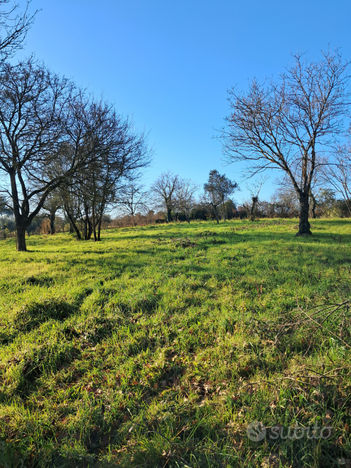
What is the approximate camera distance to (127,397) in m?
2.64

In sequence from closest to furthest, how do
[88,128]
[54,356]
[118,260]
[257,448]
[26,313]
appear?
[257,448] < [54,356] < [26,313] < [118,260] < [88,128]

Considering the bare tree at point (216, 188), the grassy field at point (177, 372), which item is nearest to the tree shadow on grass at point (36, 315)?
the grassy field at point (177, 372)

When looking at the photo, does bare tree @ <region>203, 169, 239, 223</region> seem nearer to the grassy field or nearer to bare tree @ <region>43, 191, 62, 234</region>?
bare tree @ <region>43, 191, 62, 234</region>

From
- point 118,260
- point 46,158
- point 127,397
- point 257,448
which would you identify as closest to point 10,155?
point 46,158

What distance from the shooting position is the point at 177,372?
3004 millimetres

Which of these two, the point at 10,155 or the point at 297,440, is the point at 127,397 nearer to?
the point at 297,440

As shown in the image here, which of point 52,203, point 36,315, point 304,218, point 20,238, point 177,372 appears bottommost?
point 177,372

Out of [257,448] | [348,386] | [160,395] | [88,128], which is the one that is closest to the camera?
[257,448]

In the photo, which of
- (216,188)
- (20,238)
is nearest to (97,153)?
(20,238)

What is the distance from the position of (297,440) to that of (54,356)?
3.23 meters

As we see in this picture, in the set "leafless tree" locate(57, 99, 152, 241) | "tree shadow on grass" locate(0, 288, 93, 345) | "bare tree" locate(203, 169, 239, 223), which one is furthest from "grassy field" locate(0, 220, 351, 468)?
"bare tree" locate(203, 169, 239, 223)

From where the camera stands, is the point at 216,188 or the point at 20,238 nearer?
the point at 20,238

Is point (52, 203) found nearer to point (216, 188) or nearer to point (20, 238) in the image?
point (20, 238)

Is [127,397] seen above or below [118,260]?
below
